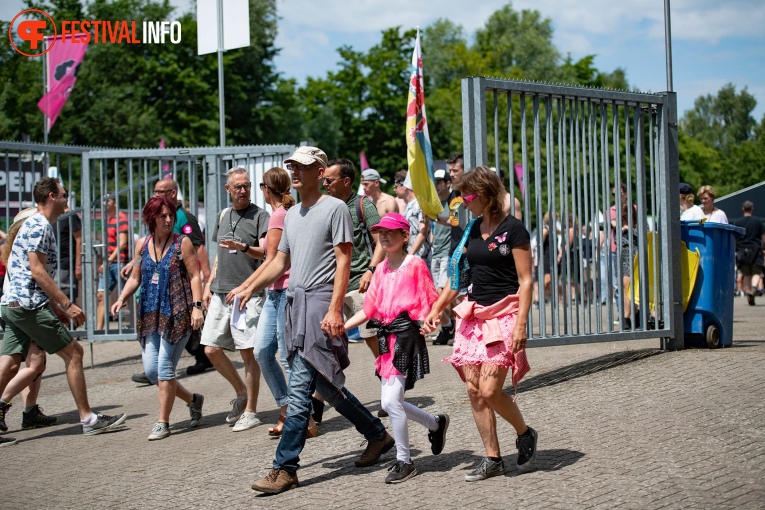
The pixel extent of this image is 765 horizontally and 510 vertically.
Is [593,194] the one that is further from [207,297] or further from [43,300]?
[43,300]

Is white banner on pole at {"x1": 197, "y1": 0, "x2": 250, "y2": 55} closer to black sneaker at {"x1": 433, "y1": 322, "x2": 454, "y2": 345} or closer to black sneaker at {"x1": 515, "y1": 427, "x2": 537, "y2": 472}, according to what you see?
black sneaker at {"x1": 433, "y1": 322, "x2": 454, "y2": 345}

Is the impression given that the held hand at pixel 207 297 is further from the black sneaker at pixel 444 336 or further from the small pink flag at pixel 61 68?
the small pink flag at pixel 61 68

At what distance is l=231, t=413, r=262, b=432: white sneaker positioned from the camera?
303 inches

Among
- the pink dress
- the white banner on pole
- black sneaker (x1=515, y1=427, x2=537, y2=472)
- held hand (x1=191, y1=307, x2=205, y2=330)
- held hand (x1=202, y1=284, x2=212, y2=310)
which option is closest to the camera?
black sneaker (x1=515, y1=427, x2=537, y2=472)

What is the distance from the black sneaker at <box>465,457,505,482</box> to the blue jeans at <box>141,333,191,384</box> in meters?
2.92

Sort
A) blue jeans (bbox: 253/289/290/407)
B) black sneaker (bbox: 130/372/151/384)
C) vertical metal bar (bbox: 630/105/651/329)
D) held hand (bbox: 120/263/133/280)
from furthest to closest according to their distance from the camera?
1. held hand (bbox: 120/263/133/280)
2. black sneaker (bbox: 130/372/151/384)
3. vertical metal bar (bbox: 630/105/651/329)
4. blue jeans (bbox: 253/289/290/407)

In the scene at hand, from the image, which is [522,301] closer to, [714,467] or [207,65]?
[714,467]

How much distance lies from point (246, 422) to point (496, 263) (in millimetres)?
2985

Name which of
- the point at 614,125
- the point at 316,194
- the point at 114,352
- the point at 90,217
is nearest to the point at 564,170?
the point at 614,125

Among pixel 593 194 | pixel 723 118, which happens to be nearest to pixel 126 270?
pixel 593 194

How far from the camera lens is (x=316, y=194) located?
614cm

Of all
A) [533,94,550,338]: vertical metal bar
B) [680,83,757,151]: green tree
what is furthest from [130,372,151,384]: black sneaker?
[680,83,757,151]: green tree

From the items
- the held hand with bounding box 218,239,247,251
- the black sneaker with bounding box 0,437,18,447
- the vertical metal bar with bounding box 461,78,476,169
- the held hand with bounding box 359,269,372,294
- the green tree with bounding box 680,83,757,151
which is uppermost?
the green tree with bounding box 680,83,757,151

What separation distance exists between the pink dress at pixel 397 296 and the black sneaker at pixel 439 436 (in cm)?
44
